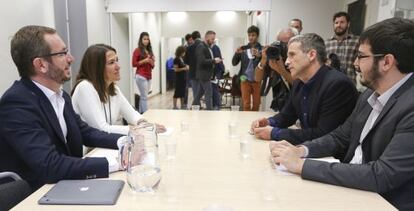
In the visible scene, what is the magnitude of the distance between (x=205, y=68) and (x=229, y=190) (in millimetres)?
3978

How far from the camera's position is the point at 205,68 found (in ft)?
16.6

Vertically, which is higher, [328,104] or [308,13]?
[308,13]

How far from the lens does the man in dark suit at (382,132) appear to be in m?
1.17

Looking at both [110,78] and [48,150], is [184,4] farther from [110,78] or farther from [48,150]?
[48,150]

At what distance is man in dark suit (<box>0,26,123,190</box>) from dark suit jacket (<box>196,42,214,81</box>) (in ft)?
11.3

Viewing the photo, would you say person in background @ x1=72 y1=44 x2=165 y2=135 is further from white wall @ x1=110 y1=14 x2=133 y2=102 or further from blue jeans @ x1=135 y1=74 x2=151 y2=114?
white wall @ x1=110 y1=14 x2=133 y2=102

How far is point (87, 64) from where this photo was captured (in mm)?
2270

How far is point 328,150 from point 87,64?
1.71 meters

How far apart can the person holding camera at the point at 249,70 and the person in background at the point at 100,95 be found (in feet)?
8.81

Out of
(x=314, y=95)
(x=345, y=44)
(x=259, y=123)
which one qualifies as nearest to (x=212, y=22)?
(x=345, y=44)

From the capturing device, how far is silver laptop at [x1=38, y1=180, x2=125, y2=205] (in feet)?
3.54

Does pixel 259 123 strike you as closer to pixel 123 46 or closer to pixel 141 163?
pixel 141 163

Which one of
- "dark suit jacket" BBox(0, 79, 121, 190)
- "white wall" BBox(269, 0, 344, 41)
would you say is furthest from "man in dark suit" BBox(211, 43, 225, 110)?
"dark suit jacket" BBox(0, 79, 121, 190)

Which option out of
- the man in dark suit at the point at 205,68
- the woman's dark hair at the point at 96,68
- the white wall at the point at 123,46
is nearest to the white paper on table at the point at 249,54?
the man in dark suit at the point at 205,68
